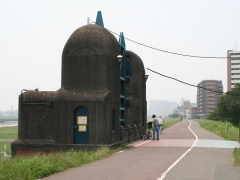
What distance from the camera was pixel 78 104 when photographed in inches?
850

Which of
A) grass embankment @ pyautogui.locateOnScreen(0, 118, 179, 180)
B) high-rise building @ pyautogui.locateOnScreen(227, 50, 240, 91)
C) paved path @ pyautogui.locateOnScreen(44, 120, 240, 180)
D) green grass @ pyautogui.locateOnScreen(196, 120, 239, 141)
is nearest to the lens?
grass embankment @ pyautogui.locateOnScreen(0, 118, 179, 180)

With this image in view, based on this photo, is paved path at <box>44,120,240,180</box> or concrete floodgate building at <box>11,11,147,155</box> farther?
concrete floodgate building at <box>11,11,147,155</box>

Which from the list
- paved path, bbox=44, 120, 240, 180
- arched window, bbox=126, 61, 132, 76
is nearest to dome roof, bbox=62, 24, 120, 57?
paved path, bbox=44, 120, 240, 180

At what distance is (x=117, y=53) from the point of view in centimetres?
2416

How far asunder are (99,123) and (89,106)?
39.4 inches

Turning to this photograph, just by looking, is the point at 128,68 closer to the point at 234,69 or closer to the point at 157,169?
the point at 157,169

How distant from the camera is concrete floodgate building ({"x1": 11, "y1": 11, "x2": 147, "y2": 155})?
21.4 metres

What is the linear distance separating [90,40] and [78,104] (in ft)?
11.5

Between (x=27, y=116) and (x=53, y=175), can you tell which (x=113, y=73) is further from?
(x=53, y=175)

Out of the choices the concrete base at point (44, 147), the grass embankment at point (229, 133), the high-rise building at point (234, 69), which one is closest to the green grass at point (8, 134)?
the grass embankment at point (229, 133)

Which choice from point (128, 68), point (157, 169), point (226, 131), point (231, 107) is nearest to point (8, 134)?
point (231, 107)

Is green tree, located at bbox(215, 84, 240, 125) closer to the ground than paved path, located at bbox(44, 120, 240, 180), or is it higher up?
higher up

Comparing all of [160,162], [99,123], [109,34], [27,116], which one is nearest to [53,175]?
[160,162]

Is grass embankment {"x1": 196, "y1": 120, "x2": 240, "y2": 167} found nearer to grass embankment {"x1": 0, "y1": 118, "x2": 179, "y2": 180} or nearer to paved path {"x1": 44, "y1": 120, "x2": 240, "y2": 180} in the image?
paved path {"x1": 44, "y1": 120, "x2": 240, "y2": 180}
